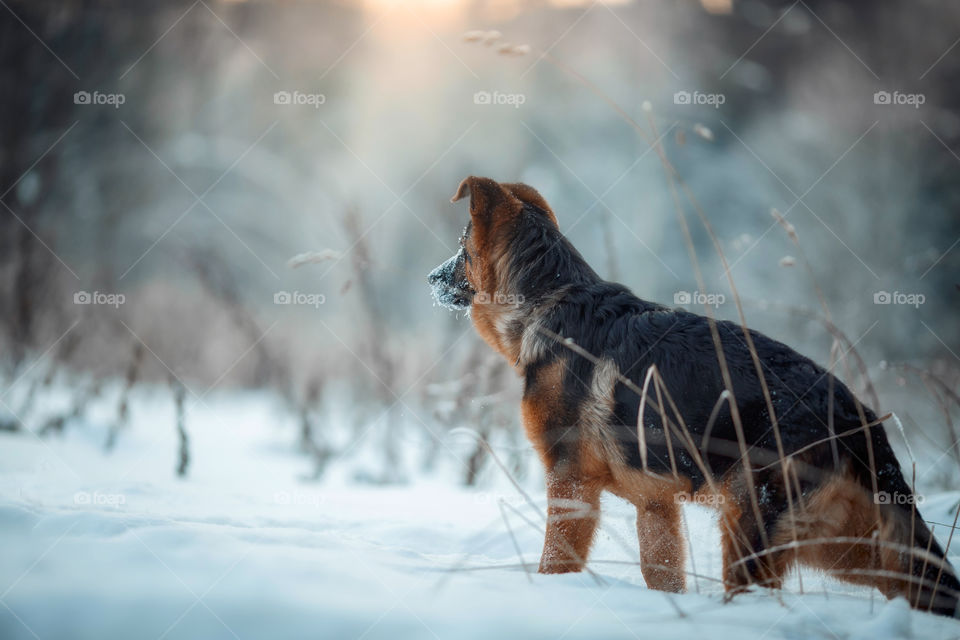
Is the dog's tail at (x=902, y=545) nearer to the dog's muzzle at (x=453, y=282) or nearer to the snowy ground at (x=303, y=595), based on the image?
the snowy ground at (x=303, y=595)

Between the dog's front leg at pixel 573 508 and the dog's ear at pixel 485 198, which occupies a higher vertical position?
the dog's ear at pixel 485 198

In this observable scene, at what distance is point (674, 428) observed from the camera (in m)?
2.37

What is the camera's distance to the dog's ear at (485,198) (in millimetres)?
3588

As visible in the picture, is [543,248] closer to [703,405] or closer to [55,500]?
[703,405]

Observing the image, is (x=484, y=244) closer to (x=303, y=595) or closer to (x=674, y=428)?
(x=674, y=428)

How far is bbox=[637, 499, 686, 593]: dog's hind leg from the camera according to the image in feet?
9.73

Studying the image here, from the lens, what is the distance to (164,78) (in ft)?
39.7

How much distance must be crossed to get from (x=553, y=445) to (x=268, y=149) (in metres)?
16.6

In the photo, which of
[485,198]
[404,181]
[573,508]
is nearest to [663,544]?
[573,508]

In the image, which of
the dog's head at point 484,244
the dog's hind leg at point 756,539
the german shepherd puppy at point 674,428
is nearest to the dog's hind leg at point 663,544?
the german shepherd puppy at point 674,428

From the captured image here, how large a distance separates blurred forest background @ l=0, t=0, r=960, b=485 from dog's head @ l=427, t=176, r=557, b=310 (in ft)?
5.05

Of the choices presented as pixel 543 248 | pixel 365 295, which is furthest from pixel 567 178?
Result: pixel 543 248

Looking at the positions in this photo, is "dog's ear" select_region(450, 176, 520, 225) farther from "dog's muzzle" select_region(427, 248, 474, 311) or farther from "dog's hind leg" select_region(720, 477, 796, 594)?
"dog's hind leg" select_region(720, 477, 796, 594)

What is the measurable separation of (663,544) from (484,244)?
1975mm
